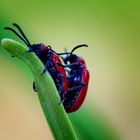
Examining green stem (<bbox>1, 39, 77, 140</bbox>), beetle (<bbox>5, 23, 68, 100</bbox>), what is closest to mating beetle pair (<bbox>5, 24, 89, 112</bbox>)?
beetle (<bbox>5, 23, 68, 100</bbox>)

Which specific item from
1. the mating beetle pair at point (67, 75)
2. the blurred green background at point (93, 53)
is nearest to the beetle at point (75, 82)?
the mating beetle pair at point (67, 75)

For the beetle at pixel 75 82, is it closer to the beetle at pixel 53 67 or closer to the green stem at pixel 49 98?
the beetle at pixel 53 67

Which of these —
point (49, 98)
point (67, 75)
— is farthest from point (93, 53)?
point (49, 98)

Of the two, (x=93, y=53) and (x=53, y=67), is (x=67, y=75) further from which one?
(x=93, y=53)

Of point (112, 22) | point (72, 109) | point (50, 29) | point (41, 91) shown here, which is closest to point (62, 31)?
point (50, 29)

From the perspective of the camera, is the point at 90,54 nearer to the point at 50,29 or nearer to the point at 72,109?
the point at 50,29

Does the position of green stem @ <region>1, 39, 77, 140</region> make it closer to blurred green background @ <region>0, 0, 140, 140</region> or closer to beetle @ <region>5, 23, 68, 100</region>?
beetle @ <region>5, 23, 68, 100</region>
